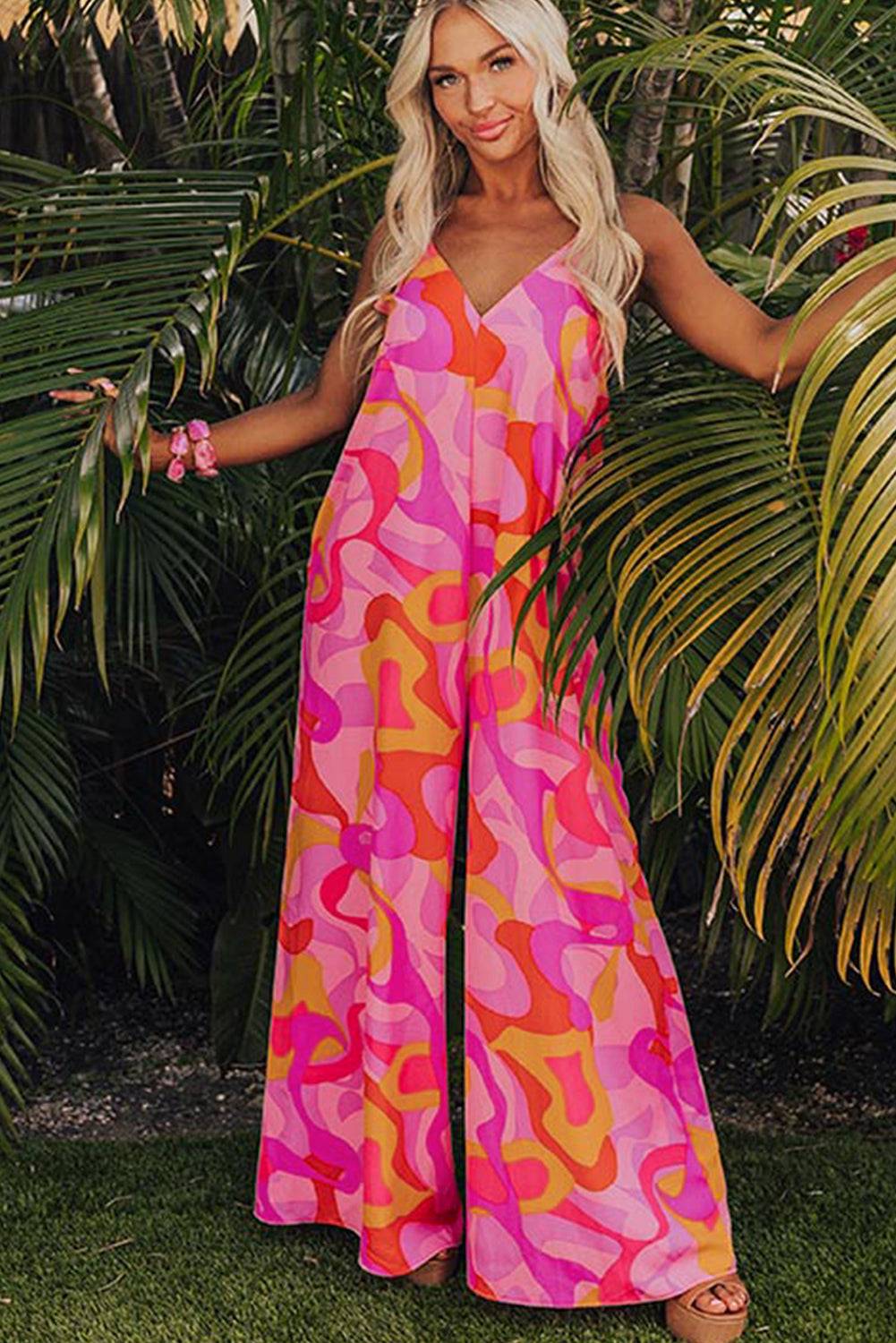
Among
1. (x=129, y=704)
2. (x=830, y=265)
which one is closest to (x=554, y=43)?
(x=830, y=265)

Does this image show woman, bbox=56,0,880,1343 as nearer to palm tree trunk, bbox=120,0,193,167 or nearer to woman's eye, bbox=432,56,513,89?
woman's eye, bbox=432,56,513,89

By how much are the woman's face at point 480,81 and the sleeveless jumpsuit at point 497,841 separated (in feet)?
0.51

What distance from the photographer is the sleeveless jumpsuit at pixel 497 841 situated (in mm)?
2252

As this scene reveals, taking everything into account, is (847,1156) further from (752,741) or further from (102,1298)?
(752,741)

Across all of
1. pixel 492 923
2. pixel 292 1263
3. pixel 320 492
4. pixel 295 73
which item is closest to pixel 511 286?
pixel 295 73

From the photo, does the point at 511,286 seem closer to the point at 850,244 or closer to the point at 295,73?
the point at 295,73

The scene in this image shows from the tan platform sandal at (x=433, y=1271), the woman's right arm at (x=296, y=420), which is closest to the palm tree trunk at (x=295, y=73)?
the woman's right arm at (x=296, y=420)

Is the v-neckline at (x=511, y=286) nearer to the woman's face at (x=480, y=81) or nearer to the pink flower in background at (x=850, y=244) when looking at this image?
the woman's face at (x=480, y=81)

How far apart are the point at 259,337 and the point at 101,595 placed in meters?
1.18

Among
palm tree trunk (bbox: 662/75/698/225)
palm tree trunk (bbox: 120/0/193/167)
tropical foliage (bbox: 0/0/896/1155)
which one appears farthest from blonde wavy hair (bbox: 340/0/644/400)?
palm tree trunk (bbox: 120/0/193/167)

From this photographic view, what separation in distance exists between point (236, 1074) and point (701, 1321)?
1.37 m

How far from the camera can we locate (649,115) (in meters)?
2.58

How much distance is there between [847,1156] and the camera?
2.96m

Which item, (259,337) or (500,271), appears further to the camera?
(259,337)
